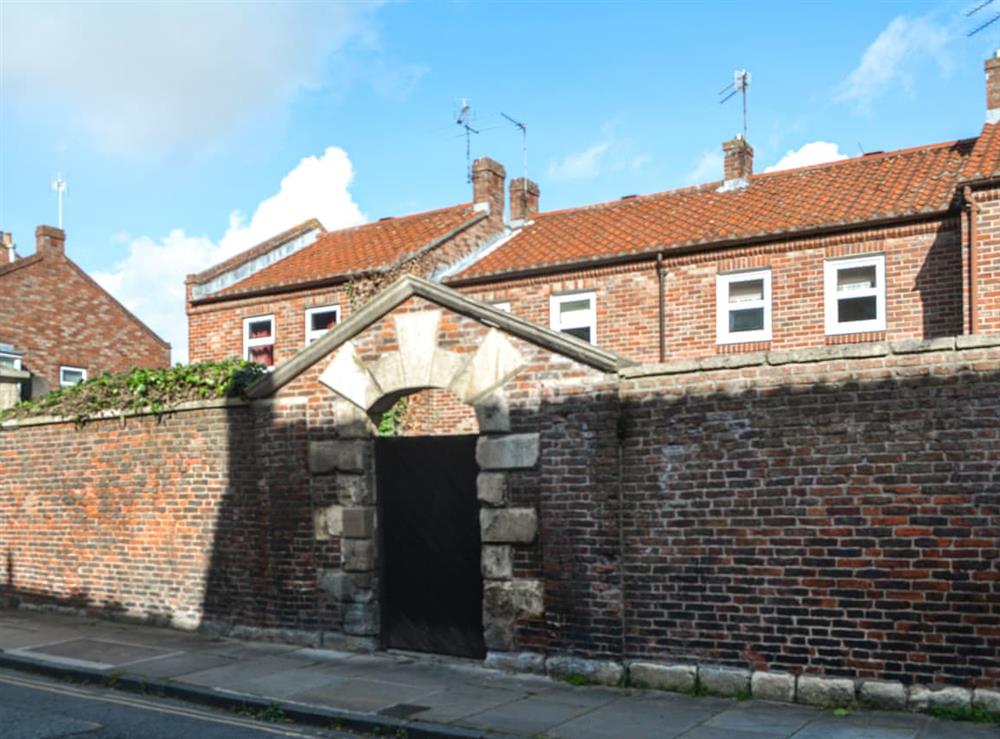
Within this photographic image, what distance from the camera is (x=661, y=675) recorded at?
9195 mm

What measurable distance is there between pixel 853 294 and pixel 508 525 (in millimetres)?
9229

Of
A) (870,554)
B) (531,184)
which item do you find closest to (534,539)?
(870,554)

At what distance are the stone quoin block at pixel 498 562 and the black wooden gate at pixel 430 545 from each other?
0.40 metres

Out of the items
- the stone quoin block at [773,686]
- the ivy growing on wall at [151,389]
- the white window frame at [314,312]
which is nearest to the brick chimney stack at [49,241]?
the white window frame at [314,312]

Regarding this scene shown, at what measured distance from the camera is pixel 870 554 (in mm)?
8320

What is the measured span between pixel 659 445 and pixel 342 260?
1502 cm

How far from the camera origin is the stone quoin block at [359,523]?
11.2 meters

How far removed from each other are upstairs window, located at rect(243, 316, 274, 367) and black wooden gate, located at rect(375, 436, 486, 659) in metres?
12.4

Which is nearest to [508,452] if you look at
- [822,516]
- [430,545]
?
[430,545]

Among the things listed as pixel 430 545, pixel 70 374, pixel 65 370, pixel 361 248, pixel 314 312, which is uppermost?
pixel 361 248

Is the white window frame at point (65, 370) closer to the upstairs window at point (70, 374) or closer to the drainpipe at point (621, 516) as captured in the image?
the upstairs window at point (70, 374)

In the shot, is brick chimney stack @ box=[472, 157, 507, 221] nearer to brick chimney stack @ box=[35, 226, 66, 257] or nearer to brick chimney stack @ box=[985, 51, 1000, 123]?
brick chimney stack @ box=[985, 51, 1000, 123]

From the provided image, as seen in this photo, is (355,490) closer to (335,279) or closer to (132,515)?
(132,515)

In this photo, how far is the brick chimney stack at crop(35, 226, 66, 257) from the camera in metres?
28.8
